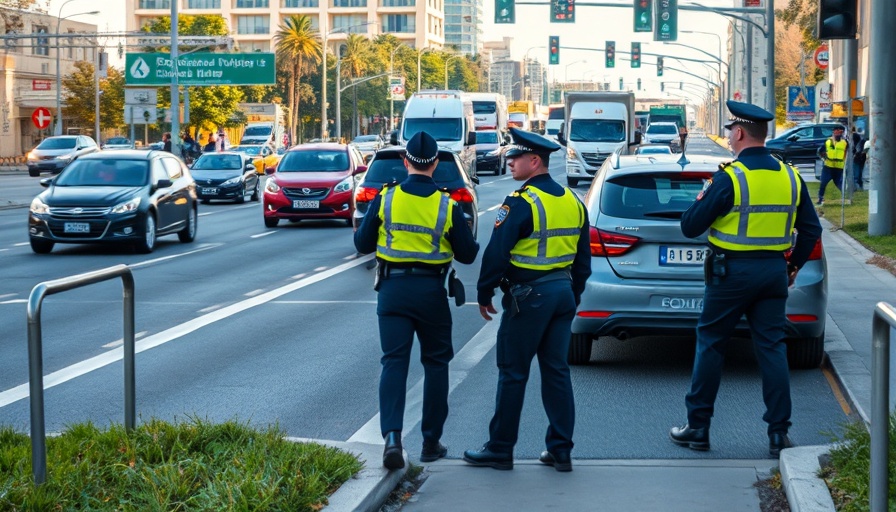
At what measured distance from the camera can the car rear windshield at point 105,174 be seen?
20.7m

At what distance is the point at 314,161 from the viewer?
26922 millimetres

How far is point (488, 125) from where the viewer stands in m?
56.2

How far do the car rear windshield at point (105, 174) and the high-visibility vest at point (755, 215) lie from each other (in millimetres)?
15055

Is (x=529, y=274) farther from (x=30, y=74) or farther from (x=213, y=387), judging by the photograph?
(x=30, y=74)

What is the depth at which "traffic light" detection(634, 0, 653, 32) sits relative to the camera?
35250 mm

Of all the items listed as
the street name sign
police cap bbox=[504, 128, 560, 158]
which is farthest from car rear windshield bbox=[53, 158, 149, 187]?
the street name sign

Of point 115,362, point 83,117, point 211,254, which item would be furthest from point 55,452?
point 83,117

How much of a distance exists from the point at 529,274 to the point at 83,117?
80341mm

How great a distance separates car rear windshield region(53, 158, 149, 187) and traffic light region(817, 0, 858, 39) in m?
11.0

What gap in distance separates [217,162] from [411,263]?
30.8m

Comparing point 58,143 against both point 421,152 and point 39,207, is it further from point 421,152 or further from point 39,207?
Result: point 421,152

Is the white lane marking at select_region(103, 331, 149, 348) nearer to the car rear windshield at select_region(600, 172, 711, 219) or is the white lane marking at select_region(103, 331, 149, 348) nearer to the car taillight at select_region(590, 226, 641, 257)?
the car taillight at select_region(590, 226, 641, 257)

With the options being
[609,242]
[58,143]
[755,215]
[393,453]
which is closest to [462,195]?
[609,242]

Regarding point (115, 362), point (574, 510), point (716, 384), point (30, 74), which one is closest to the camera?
point (574, 510)
